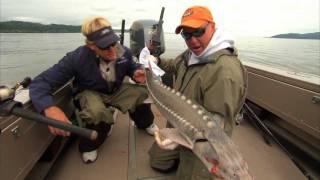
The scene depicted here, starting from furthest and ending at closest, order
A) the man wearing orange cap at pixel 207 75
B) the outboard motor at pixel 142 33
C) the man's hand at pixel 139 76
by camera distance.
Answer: the outboard motor at pixel 142 33 → the man's hand at pixel 139 76 → the man wearing orange cap at pixel 207 75

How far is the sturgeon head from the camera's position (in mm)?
1408

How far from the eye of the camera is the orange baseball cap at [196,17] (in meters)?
2.06

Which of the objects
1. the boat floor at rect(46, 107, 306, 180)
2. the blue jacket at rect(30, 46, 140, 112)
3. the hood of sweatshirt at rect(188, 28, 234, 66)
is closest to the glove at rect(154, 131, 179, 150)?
the hood of sweatshirt at rect(188, 28, 234, 66)

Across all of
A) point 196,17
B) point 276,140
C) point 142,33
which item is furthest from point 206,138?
point 142,33

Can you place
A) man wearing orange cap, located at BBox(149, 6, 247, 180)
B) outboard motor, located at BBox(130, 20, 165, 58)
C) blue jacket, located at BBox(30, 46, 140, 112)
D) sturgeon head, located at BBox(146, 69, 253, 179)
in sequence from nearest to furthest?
sturgeon head, located at BBox(146, 69, 253, 179) < man wearing orange cap, located at BBox(149, 6, 247, 180) < blue jacket, located at BBox(30, 46, 140, 112) < outboard motor, located at BBox(130, 20, 165, 58)

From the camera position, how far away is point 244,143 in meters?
3.15

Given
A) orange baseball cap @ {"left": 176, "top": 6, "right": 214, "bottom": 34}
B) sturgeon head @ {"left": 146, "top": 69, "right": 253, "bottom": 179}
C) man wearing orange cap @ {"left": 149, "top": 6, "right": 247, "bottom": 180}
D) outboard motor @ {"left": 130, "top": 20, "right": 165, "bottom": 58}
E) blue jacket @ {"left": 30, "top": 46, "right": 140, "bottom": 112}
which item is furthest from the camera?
outboard motor @ {"left": 130, "top": 20, "right": 165, "bottom": 58}

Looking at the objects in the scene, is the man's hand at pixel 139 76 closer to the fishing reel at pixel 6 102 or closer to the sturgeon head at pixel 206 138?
the sturgeon head at pixel 206 138

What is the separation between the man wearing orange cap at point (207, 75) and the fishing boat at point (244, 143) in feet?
2.05

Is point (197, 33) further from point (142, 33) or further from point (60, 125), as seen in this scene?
point (142, 33)

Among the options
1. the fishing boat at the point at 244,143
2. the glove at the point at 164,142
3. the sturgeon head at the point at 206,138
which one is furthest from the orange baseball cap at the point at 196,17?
the fishing boat at the point at 244,143

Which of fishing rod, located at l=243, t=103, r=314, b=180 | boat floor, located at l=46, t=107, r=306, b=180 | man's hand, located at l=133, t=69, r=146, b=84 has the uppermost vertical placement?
man's hand, located at l=133, t=69, r=146, b=84

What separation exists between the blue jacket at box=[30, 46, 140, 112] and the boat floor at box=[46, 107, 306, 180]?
587 mm

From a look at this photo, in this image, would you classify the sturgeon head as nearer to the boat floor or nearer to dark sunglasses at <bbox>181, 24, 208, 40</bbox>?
dark sunglasses at <bbox>181, 24, 208, 40</bbox>
